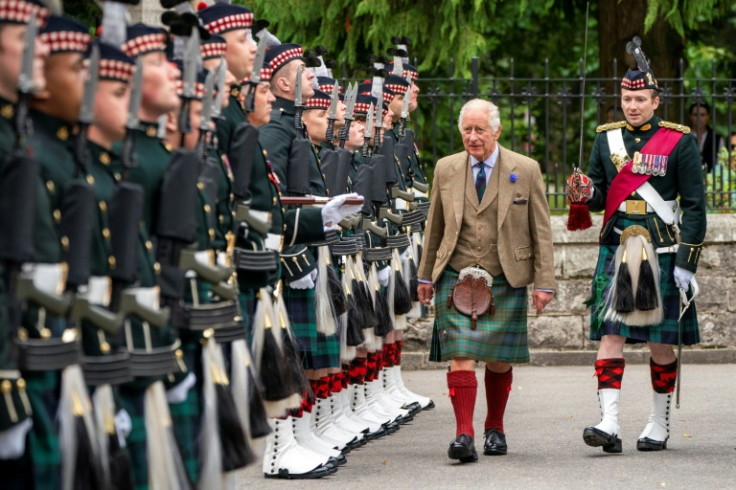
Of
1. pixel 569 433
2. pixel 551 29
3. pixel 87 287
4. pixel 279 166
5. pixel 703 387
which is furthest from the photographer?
pixel 551 29

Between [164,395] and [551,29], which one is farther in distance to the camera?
[551,29]

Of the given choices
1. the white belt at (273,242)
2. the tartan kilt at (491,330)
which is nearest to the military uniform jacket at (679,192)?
the tartan kilt at (491,330)

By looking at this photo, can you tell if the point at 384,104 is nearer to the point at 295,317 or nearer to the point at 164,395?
the point at 295,317

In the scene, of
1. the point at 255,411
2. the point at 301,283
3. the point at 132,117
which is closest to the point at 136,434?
the point at 255,411

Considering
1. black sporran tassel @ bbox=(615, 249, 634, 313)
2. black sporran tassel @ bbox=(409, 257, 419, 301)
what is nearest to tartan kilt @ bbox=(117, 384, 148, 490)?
black sporran tassel @ bbox=(615, 249, 634, 313)

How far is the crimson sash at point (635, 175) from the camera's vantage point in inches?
349

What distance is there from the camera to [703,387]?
38.5ft

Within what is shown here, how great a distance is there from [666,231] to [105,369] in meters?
4.84

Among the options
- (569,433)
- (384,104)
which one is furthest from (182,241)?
(384,104)

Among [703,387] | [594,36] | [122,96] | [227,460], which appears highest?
[594,36]

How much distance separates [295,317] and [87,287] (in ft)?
11.7

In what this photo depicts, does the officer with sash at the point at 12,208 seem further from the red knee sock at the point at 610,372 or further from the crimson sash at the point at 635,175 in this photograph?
the crimson sash at the point at 635,175

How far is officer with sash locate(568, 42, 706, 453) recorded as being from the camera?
8742 millimetres

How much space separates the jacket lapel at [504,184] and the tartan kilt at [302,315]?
44.9 inches
